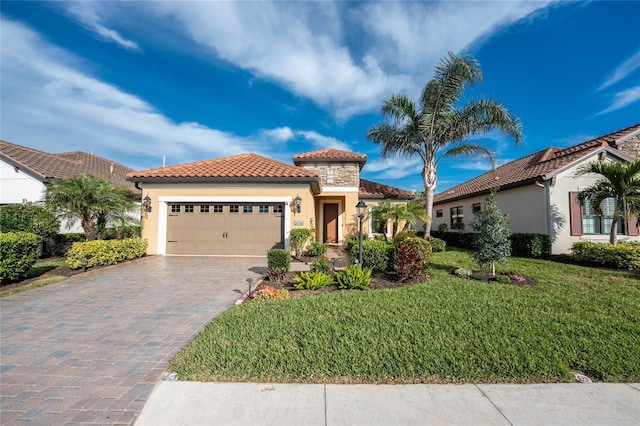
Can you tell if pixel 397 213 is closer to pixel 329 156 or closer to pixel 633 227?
pixel 329 156

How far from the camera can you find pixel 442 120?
1289 cm

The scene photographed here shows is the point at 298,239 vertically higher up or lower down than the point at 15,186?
lower down

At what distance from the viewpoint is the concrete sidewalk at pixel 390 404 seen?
2547mm

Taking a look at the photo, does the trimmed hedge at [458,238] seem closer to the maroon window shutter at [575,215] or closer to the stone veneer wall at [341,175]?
the maroon window shutter at [575,215]

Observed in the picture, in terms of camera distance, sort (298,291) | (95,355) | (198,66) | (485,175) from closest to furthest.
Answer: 1. (95,355)
2. (298,291)
3. (198,66)
4. (485,175)

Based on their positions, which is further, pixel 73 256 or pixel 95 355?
pixel 73 256

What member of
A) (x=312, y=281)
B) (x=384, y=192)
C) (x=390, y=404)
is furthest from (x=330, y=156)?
(x=390, y=404)

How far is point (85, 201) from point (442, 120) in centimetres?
1547

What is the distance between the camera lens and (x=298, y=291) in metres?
6.56

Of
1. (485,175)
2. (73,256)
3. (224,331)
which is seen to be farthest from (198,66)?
(485,175)

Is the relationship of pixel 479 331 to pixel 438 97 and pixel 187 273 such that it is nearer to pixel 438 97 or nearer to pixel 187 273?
pixel 187 273

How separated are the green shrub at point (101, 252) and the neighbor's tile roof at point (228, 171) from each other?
130 inches

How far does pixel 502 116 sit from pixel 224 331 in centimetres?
1454

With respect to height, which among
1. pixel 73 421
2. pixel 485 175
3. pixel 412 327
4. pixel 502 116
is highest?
pixel 502 116
